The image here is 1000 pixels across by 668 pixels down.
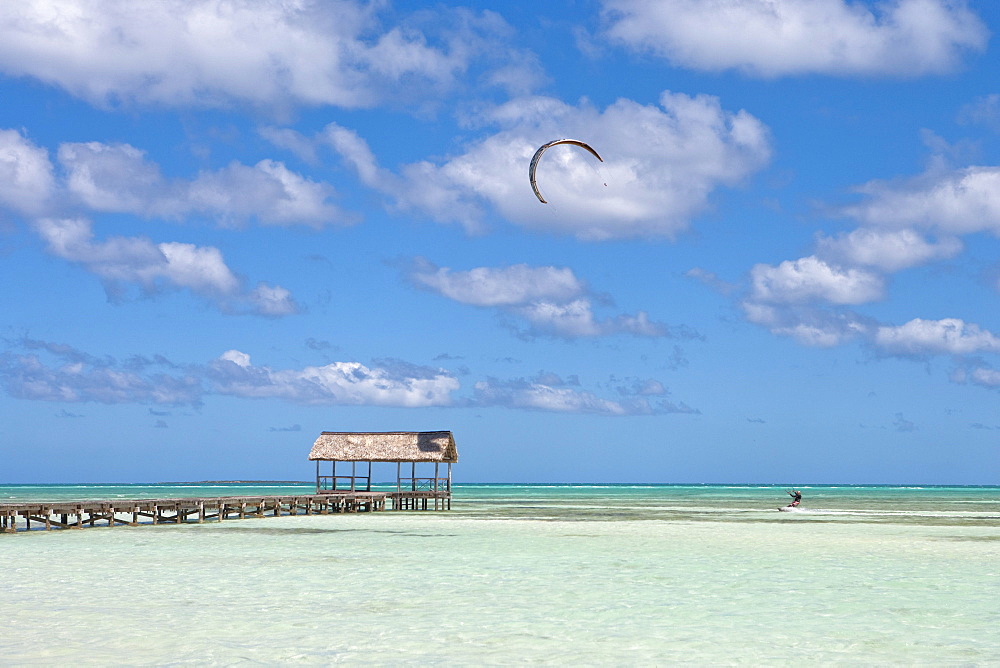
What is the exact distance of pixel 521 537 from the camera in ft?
96.5

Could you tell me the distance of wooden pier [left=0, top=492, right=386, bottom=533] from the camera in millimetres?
31516

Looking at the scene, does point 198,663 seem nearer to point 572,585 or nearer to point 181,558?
point 572,585

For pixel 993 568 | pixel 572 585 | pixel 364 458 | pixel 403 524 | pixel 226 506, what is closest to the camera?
pixel 572 585

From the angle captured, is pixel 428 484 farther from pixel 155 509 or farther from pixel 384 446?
pixel 155 509

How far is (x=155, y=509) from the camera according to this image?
35375mm

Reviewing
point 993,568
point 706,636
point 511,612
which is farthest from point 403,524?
point 706,636

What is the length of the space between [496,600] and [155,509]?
2264cm

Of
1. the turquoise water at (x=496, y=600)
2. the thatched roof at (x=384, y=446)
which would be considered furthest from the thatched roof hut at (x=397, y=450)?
the turquoise water at (x=496, y=600)

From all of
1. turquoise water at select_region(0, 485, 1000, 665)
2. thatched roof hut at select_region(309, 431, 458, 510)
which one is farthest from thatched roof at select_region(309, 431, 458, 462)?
turquoise water at select_region(0, 485, 1000, 665)

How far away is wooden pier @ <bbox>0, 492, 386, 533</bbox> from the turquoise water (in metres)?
3.64

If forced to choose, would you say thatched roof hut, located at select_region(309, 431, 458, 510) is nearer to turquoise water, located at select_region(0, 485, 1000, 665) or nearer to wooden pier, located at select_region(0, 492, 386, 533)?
wooden pier, located at select_region(0, 492, 386, 533)

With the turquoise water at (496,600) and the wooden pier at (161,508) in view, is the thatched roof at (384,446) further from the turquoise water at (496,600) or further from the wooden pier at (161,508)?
the turquoise water at (496,600)

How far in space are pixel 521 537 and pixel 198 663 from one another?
19.1 m

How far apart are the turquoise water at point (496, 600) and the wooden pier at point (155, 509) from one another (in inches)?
143
